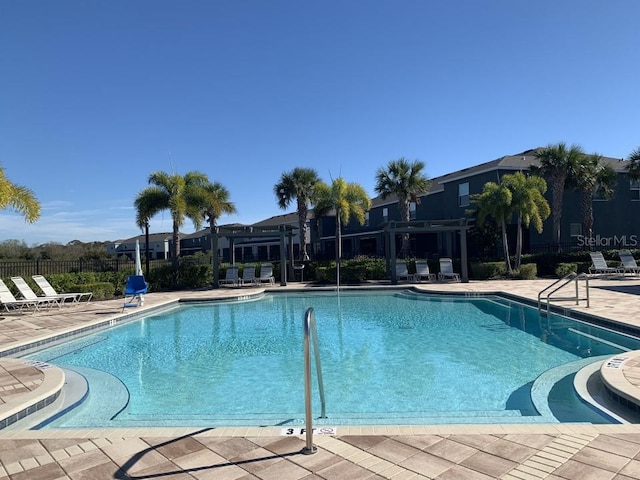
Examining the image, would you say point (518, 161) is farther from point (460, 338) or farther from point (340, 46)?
point (460, 338)

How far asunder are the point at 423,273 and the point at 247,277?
27.5 feet

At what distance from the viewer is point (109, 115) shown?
16.3 meters

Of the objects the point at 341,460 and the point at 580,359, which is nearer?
the point at 341,460

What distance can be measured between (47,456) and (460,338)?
7671 mm

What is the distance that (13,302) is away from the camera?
12797 mm

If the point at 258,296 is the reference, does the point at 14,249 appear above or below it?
above

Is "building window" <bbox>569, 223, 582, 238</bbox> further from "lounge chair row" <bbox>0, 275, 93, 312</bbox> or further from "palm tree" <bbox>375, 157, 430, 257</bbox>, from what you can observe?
"lounge chair row" <bbox>0, 275, 93, 312</bbox>

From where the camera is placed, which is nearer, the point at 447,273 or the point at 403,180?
the point at 447,273

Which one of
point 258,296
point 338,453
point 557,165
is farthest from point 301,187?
point 338,453

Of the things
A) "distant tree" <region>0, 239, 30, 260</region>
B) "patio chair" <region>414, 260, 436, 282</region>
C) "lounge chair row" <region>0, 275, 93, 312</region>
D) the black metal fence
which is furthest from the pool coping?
"distant tree" <region>0, 239, 30, 260</region>

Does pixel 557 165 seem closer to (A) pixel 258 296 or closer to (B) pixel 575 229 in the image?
(B) pixel 575 229

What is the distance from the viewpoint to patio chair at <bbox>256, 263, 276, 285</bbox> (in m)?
21.6

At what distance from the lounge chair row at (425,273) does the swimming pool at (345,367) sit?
25.5ft

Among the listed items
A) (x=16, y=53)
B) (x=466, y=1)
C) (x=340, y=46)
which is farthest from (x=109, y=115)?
(x=466, y=1)
